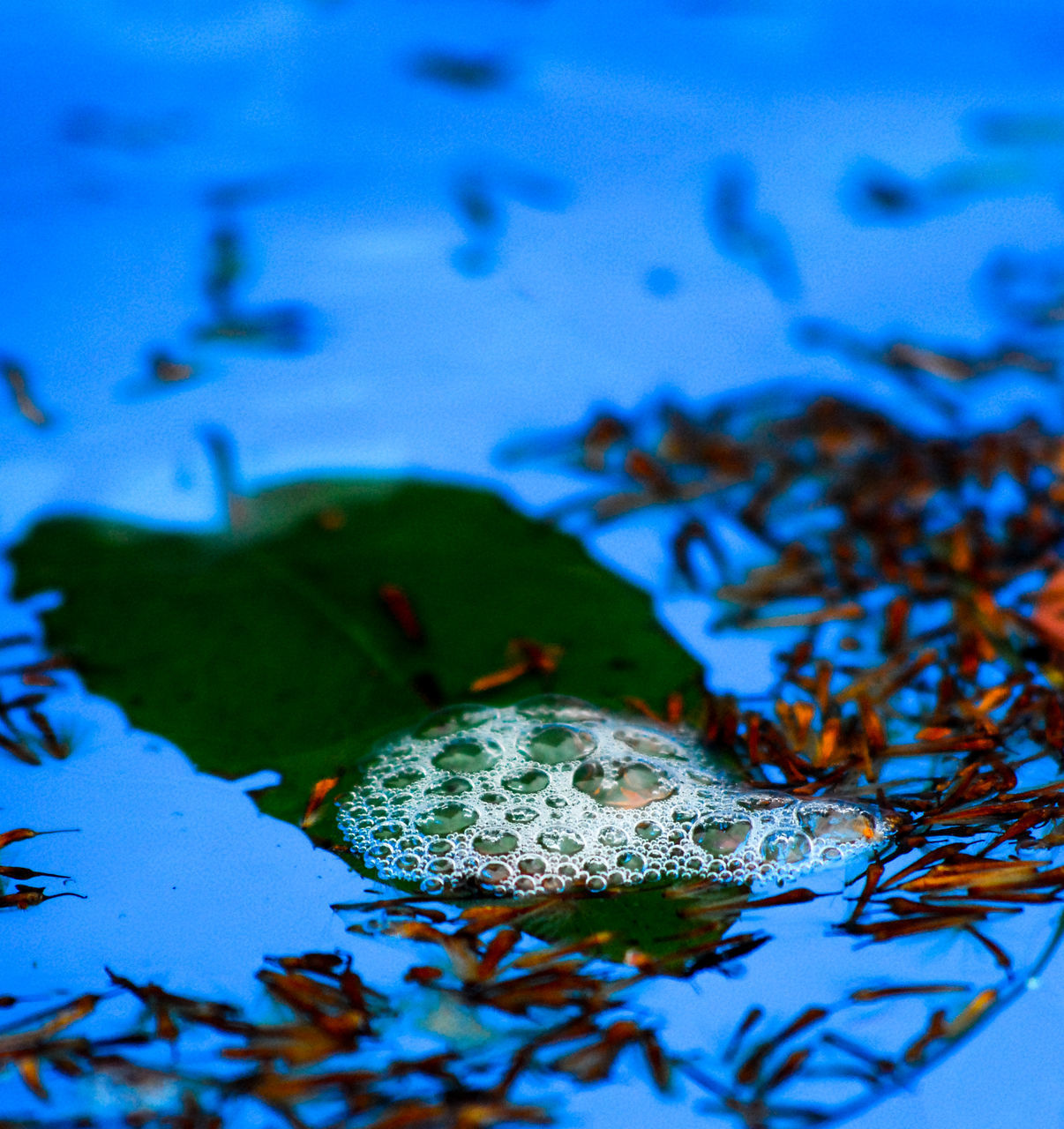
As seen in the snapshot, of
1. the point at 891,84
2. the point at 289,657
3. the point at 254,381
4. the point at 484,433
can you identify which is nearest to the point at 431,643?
the point at 289,657

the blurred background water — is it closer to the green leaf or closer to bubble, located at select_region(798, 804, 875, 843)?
the green leaf

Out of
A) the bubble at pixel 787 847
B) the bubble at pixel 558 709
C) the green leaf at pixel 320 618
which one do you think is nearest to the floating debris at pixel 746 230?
the green leaf at pixel 320 618

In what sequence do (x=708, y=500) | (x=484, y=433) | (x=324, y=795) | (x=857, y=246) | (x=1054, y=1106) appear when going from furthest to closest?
(x=857, y=246) → (x=484, y=433) → (x=708, y=500) → (x=324, y=795) → (x=1054, y=1106)

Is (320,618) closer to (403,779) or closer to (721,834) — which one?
(403,779)

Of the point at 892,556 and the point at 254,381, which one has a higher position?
the point at 254,381

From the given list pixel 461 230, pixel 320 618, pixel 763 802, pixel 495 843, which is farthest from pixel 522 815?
pixel 461 230

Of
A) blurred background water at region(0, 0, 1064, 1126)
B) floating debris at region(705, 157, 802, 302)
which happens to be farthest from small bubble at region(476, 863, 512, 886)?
floating debris at region(705, 157, 802, 302)

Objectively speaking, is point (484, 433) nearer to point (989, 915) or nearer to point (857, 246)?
point (857, 246)

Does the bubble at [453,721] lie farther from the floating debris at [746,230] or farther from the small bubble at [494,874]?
the floating debris at [746,230]
